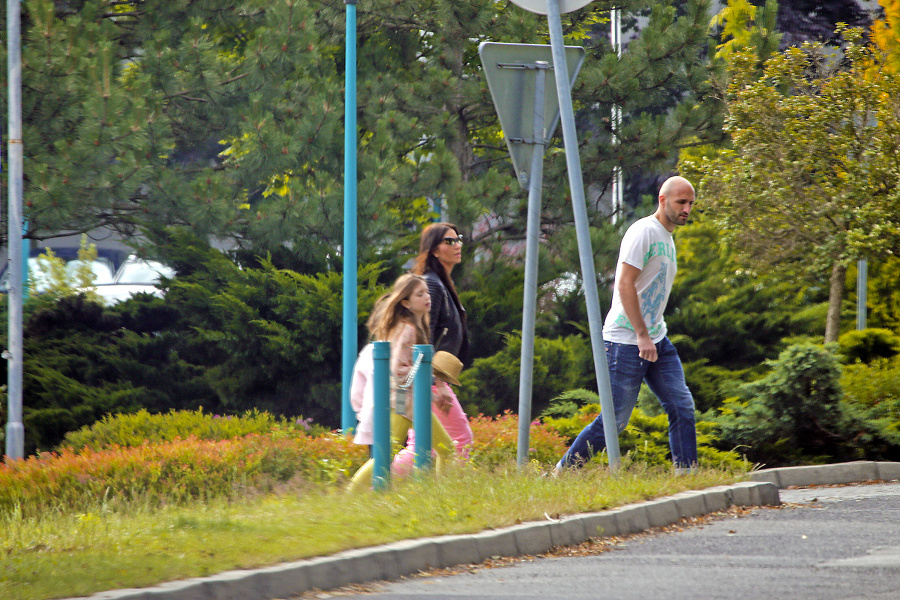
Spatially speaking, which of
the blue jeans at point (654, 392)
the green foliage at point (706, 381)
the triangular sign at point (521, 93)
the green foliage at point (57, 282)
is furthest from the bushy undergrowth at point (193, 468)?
the green foliage at point (57, 282)

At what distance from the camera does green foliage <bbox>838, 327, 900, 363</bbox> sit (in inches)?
471

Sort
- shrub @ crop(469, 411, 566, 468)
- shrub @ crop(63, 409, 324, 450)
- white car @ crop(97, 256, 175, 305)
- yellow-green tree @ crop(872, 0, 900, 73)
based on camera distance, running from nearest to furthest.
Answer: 1. shrub @ crop(469, 411, 566, 468)
2. shrub @ crop(63, 409, 324, 450)
3. yellow-green tree @ crop(872, 0, 900, 73)
4. white car @ crop(97, 256, 175, 305)

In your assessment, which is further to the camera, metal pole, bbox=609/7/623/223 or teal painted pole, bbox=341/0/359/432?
metal pole, bbox=609/7/623/223

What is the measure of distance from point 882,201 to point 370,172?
19.7 ft

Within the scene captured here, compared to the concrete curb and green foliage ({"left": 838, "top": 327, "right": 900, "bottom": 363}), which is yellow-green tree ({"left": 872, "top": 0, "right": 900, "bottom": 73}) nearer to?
green foliage ({"left": 838, "top": 327, "right": 900, "bottom": 363})

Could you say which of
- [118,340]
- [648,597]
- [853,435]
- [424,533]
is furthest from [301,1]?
[648,597]

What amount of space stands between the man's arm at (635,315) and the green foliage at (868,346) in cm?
628

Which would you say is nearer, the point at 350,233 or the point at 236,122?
the point at 350,233

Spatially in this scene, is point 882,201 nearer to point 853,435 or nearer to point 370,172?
point 853,435

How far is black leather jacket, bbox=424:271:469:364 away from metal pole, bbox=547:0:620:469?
A: 0.81m

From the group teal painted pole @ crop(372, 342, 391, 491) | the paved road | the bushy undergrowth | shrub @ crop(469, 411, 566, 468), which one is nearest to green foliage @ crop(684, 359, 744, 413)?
shrub @ crop(469, 411, 566, 468)

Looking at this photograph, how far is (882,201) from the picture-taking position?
1289cm

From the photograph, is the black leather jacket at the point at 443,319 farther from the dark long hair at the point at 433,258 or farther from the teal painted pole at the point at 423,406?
the teal painted pole at the point at 423,406

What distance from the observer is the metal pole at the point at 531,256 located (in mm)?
6730
